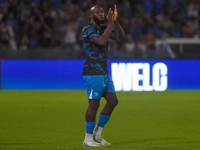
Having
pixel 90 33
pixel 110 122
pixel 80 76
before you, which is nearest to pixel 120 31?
pixel 90 33

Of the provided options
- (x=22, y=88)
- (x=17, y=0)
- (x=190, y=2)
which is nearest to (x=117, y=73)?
(x=22, y=88)

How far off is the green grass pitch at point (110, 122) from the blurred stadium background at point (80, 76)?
0.05ft

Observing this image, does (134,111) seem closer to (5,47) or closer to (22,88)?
(22,88)

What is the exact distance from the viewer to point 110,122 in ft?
26.5

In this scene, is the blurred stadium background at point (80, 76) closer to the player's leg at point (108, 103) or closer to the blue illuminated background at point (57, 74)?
the blue illuminated background at point (57, 74)

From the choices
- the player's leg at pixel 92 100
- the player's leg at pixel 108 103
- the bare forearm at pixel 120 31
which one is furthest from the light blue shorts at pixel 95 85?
the bare forearm at pixel 120 31

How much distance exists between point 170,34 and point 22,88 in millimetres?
7667

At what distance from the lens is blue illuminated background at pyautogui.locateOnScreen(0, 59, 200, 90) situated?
1527 cm

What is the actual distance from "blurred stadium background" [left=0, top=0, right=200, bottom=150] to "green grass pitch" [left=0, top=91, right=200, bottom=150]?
0.02 m

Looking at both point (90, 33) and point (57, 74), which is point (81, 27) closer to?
point (57, 74)

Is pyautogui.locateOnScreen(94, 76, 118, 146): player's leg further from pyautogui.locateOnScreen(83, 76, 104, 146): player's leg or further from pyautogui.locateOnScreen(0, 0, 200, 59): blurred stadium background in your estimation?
pyautogui.locateOnScreen(0, 0, 200, 59): blurred stadium background

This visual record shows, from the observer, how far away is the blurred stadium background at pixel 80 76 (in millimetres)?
6770

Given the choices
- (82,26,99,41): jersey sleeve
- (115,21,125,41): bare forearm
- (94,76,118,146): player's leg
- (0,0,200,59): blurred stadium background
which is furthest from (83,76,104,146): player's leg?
(0,0,200,59): blurred stadium background

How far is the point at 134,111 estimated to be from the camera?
32.2 ft
